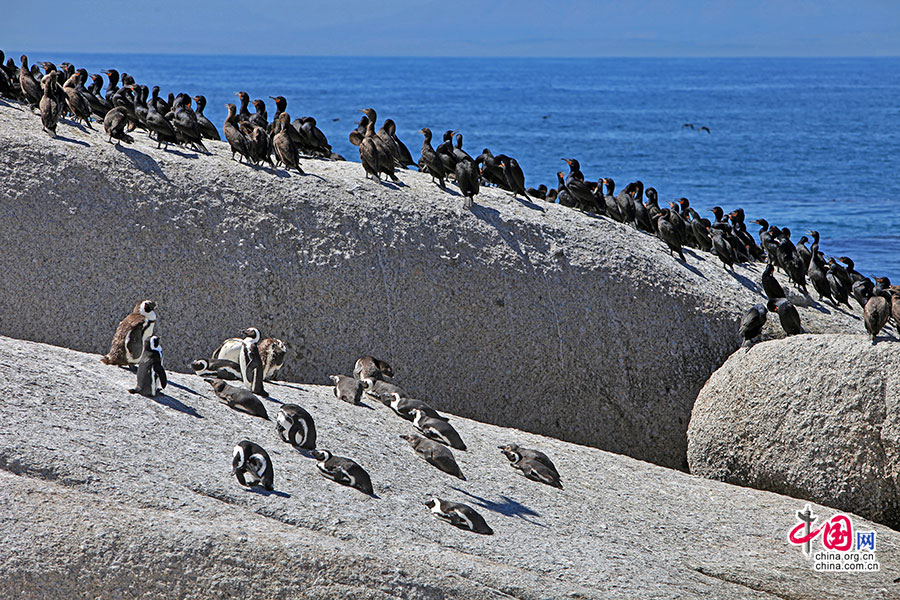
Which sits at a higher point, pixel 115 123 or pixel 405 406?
pixel 115 123

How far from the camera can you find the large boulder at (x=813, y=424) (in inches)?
466

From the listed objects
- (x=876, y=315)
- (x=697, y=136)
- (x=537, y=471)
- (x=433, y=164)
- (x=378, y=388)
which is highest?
(x=697, y=136)

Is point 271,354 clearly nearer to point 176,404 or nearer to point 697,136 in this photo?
point 176,404

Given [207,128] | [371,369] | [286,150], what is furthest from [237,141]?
[371,369]

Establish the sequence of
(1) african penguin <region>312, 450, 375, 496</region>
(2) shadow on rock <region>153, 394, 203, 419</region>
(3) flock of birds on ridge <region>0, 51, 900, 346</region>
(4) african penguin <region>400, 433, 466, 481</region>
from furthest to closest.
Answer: (3) flock of birds on ridge <region>0, 51, 900, 346</region>
(4) african penguin <region>400, 433, 466, 481</region>
(2) shadow on rock <region>153, 394, 203, 419</region>
(1) african penguin <region>312, 450, 375, 496</region>

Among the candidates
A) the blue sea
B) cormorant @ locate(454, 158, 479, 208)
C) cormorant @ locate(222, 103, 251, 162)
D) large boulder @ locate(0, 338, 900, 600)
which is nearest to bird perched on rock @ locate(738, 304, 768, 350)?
large boulder @ locate(0, 338, 900, 600)

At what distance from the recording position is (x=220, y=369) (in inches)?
472

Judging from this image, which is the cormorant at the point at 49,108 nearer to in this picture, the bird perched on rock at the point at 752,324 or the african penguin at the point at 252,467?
the african penguin at the point at 252,467

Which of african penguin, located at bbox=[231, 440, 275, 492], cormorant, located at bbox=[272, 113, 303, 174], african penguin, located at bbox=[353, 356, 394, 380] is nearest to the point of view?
african penguin, located at bbox=[231, 440, 275, 492]

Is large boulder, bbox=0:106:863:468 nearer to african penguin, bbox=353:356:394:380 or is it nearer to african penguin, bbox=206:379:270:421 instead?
african penguin, bbox=353:356:394:380

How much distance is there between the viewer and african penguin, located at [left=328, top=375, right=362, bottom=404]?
12.0 m

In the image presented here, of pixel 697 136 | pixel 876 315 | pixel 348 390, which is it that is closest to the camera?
pixel 348 390

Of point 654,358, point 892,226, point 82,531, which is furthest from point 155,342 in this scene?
point 892,226

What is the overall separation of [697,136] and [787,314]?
6361cm
